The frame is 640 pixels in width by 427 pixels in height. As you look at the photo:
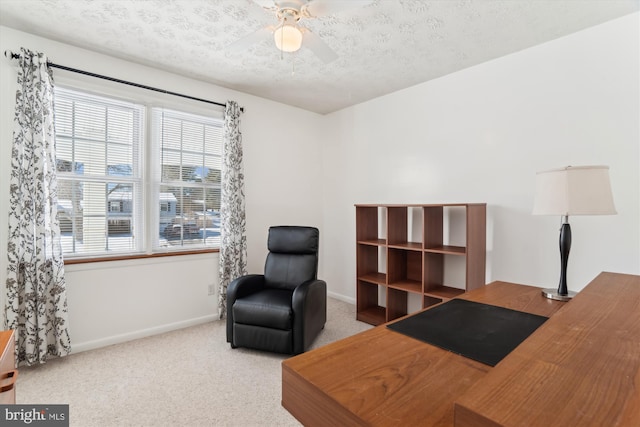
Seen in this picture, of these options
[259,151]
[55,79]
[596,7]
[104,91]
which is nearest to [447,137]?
[596,7]

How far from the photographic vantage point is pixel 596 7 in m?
1.93

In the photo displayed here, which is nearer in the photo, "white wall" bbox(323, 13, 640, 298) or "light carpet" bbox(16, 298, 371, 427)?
"light carpet" bbox(16, 298, 371, 427)

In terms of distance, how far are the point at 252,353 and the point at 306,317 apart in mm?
589

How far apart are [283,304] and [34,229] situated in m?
2.00

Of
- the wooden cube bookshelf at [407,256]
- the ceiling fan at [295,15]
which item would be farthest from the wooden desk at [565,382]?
the wooden cube bookshelf at [407,256]

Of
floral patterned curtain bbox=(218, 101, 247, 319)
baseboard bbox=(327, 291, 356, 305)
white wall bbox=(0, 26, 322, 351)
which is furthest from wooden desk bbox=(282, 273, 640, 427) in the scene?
baseboard bbox=(327, 291, 356, 305)

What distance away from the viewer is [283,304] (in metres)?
2.49

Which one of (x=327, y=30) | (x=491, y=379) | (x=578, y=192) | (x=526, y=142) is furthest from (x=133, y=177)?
(x=526, y=142)

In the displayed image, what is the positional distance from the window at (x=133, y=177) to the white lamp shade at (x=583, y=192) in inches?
120

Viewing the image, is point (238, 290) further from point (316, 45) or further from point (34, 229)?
point (316, 45)

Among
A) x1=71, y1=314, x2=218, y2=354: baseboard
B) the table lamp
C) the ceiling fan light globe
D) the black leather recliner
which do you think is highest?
the ceiling fan light globe

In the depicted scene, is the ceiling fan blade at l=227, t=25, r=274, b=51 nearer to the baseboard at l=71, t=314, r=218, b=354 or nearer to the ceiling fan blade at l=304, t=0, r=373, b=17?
the ceiling fan blade at l=304, t=0, r=373, b=17

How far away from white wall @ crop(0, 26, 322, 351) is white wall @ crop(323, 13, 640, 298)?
1.03 metres

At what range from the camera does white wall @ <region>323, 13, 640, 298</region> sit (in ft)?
6.73
